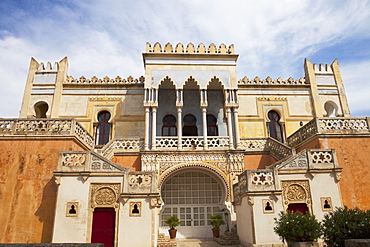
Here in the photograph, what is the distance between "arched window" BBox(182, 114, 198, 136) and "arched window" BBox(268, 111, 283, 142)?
4.91 m

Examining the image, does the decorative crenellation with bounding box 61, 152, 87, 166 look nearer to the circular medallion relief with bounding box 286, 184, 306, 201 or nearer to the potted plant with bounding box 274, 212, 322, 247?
the potted plant with bounding box 274, 212, 322, 247

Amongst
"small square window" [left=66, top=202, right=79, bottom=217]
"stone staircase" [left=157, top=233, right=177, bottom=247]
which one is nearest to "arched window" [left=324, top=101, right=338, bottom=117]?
"stone staircase" [left=157, top=233, right=177, bottom=247]

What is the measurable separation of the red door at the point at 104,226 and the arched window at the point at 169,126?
8366mm

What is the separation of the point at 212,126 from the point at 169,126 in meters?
2.68

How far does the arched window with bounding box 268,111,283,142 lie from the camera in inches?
763

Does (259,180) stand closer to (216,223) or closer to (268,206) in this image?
(268,206)

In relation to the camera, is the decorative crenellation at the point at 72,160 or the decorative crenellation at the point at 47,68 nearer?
the decorative crenellation at the point at 72,160

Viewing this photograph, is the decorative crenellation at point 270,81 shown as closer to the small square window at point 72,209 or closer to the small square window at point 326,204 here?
the small square window at point 326,204

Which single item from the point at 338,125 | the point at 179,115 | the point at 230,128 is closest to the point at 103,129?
the point at 179,115

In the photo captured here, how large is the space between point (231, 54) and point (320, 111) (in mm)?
7298

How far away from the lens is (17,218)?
1082 cm

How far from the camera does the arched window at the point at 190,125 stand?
61.2ft

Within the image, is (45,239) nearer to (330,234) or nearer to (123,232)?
(123,232)

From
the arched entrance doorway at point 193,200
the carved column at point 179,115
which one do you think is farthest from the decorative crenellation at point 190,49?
the arched entrance doorway at point 193,200
